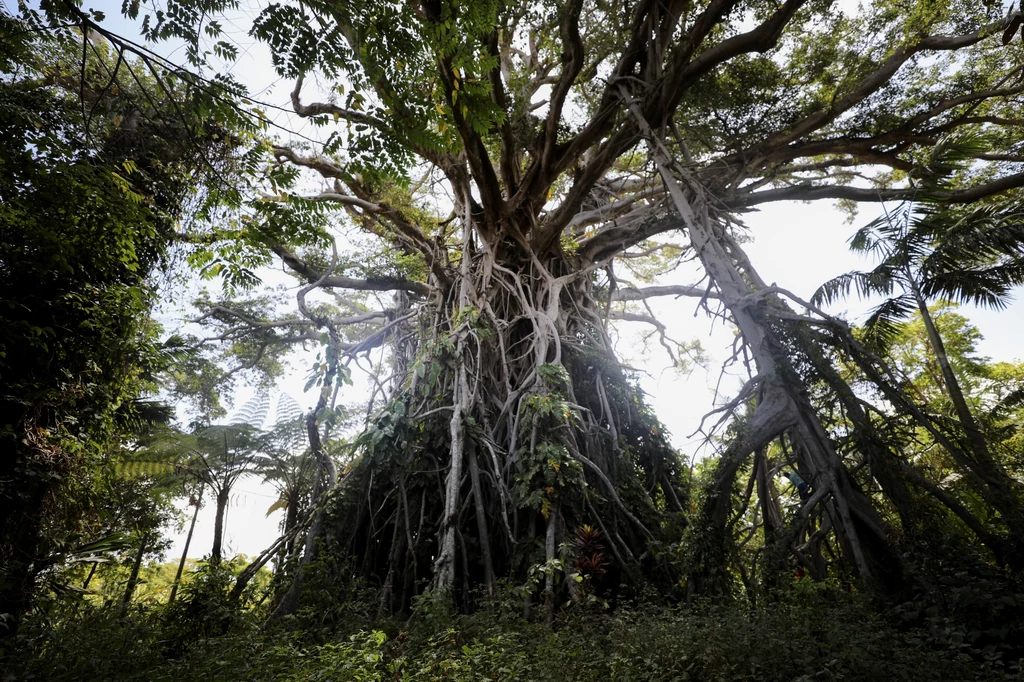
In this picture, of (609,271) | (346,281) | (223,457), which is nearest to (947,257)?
(609,271)

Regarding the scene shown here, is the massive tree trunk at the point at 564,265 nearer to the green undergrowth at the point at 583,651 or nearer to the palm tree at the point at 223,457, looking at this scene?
the green undergrowth at the point at 583,651

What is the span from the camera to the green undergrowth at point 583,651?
1.79 m

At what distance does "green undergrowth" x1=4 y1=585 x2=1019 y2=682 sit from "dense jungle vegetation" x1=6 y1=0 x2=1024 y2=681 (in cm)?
2

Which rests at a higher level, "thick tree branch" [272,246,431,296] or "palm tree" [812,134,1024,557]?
"thick tree branch" [272,246,431,296]

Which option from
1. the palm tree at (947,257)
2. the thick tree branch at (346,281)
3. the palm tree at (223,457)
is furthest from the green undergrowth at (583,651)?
the palm tree at (223,457)

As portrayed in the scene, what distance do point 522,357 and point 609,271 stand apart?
2266 millimetres

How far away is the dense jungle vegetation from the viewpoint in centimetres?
231

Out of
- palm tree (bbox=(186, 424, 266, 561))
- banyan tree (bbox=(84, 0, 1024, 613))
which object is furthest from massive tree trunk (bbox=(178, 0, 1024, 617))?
palm tree (bbox=(186, 424, 266, 561))

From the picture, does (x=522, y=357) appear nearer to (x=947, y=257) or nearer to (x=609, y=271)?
(x=609, y=271)

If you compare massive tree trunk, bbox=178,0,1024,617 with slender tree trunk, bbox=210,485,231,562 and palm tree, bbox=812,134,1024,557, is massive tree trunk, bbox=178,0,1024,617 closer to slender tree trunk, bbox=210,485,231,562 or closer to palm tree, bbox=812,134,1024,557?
palm tree, bbox=812,134,1024,557

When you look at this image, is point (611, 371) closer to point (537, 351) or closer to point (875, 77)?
point (537, 351)

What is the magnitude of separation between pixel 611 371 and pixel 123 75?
21.9 feet

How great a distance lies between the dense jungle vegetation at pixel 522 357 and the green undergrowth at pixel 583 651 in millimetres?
23

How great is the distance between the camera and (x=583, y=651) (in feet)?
7.97
